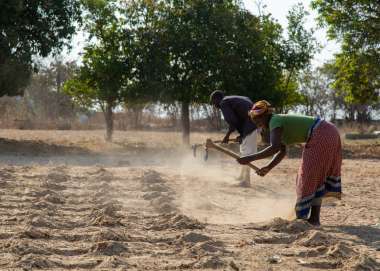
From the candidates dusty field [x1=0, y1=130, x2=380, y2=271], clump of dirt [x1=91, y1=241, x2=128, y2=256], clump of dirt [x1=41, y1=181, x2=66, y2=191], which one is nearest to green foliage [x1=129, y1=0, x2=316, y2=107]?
dusty field [x1=0, y1=130, x2=380, y2=271]

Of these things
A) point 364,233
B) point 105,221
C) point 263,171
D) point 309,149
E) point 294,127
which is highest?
point 294,127

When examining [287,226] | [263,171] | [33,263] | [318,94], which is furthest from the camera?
[318,94]

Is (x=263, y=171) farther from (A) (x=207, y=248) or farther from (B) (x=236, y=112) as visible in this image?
(B) (x=236, y=112)

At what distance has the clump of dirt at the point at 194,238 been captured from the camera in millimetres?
5664

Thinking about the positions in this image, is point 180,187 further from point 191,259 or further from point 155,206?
point 191,259

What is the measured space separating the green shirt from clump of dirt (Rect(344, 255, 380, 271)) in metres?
1.72

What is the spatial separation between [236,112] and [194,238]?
3948mm

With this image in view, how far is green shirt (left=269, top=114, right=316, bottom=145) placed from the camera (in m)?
6.40

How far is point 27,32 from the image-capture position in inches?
741

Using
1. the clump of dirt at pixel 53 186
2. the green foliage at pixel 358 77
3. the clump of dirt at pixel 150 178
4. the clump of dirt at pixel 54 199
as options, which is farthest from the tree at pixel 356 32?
the clump of dirt at pixel 54 199

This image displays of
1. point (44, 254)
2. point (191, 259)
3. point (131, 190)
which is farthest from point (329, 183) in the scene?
point (131, 190)

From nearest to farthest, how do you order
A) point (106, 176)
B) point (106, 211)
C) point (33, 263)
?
point (33, 263) → point (106, 211) → point (106, 176)

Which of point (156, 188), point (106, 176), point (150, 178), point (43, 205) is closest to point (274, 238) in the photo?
point (43, 205)

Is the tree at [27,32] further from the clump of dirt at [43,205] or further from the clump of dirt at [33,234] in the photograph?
the clump of dirt at [33,234]
